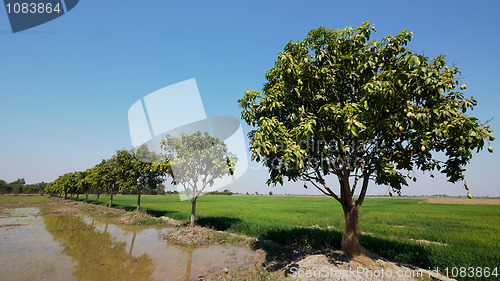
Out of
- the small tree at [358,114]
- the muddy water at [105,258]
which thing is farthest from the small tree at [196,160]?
the small tree at [358,114]

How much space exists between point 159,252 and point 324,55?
13.7 m

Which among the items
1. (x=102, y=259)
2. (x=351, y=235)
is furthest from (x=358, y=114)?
(x=102, y=259)

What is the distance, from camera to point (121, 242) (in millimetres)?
14594

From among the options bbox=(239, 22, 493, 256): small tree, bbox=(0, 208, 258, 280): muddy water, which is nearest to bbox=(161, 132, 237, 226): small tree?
bbox=(0, 208, 258, 280): muddy water

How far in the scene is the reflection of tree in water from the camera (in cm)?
898

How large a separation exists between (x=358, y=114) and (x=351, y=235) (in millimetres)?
5320

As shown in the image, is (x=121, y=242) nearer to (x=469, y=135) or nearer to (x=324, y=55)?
(x=324, y=55)

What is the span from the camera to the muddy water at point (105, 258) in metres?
9.06

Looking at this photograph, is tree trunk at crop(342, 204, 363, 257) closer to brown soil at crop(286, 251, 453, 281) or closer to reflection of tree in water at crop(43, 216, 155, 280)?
brown soil at crop(286, 251, 453, 281)

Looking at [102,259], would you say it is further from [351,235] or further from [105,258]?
[351,235]

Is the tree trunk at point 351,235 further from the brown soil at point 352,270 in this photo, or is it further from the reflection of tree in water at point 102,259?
the reflection of tree in water at point 102,259

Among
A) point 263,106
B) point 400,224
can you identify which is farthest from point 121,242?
point 400,224

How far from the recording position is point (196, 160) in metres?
18.2

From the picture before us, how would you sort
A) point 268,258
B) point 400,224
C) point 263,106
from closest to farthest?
point 263,106 < point 268,258 < point 400,224
